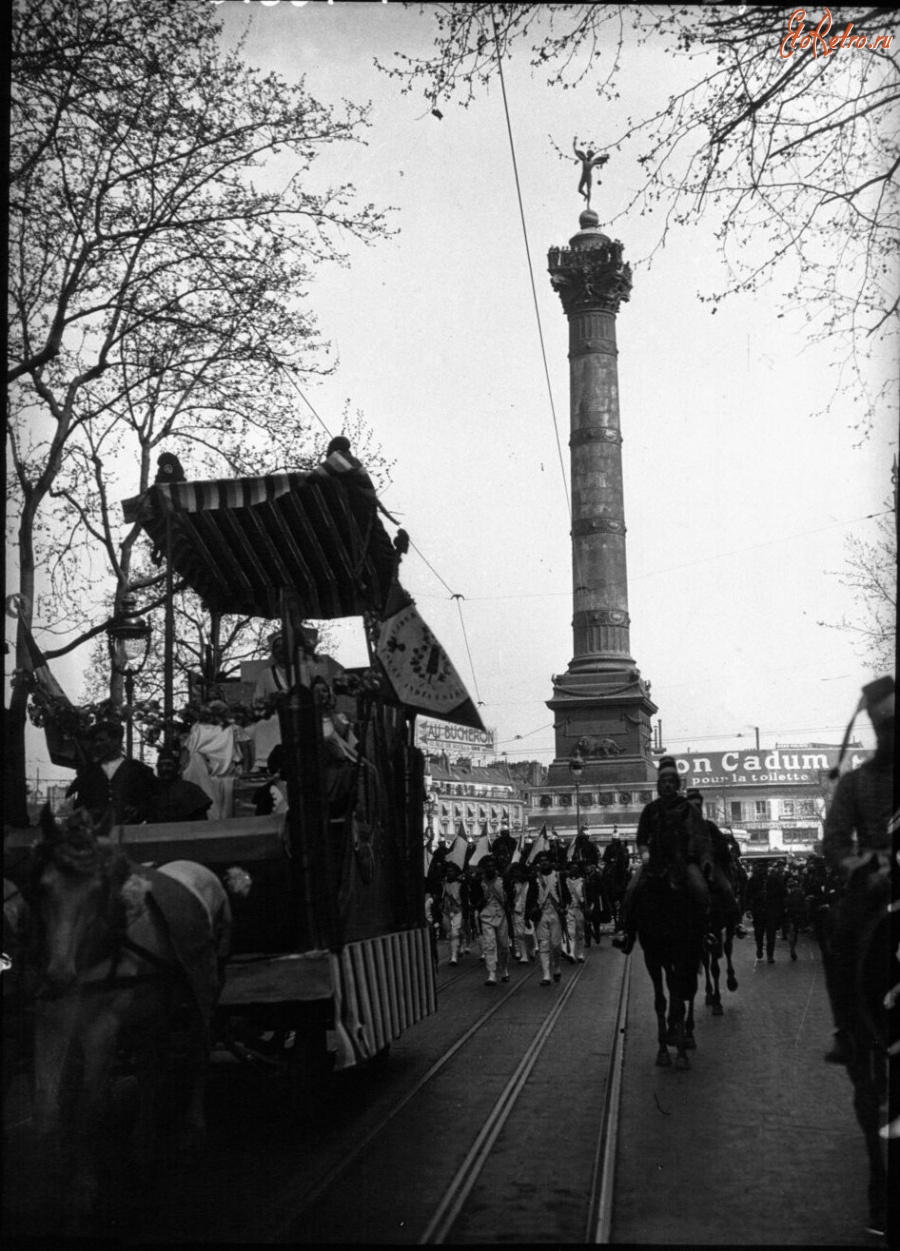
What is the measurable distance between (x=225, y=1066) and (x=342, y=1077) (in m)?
1.26

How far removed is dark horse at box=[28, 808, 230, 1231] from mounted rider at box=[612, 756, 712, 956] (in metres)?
5.52

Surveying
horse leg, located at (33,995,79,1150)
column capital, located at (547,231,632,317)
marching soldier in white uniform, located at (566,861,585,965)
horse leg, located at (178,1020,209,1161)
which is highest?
column capital, located at (547,231,632,317)

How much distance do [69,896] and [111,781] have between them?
10.3ft

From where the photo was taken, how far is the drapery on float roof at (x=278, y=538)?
9.27 meters

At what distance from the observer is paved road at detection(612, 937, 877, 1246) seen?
6.19 m

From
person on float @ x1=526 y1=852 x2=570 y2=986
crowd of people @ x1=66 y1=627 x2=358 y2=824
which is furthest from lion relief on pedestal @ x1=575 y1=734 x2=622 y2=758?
crowd of people @ x1=66 y1=627 x2=358 y2=824

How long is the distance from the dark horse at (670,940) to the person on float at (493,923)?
8.44 m

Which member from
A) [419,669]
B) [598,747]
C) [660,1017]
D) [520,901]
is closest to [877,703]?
[419,669]

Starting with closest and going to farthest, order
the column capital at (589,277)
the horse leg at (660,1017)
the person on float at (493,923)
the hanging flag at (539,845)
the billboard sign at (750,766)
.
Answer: the horse leg at (660,1017) → the person on float at (493,923) → the hanging flag at (539,845) → the column capital at (589,277) → the billboard sign at (750,766)

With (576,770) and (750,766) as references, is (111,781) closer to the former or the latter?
(576,770)

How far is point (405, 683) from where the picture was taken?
9.45 metres

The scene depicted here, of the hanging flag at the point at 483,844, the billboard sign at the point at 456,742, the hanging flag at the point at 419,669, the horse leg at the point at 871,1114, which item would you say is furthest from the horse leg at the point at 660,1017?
the billboard sign at the point at 456,742

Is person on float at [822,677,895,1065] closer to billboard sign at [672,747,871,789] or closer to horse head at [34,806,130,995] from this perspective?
horse head at [34,806,130,995]

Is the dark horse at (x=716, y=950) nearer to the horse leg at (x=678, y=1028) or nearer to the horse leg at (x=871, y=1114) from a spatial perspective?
the horse leg at (x=678, y=1028)
